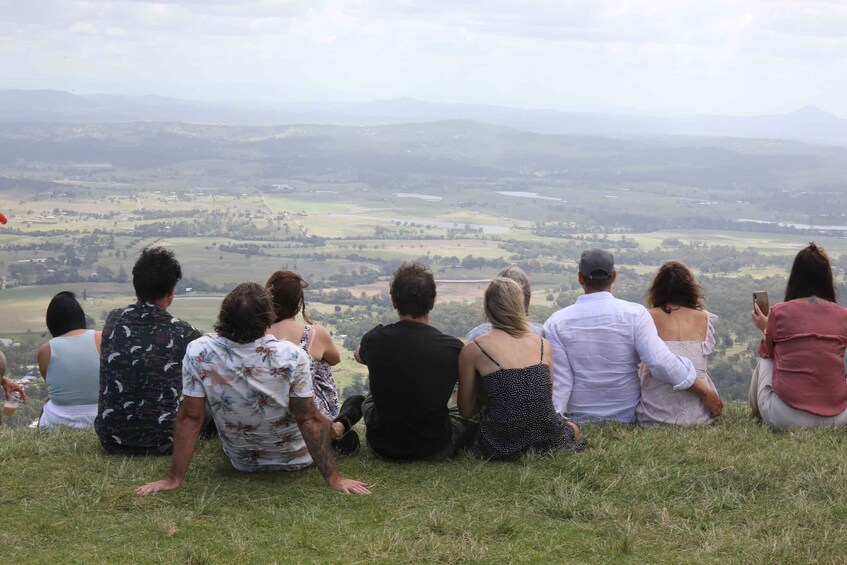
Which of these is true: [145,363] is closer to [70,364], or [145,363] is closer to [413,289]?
[70,364]

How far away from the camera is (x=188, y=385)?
558 centimetres

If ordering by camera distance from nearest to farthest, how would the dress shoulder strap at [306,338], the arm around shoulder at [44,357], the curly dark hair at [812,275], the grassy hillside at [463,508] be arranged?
the grassy hillside at [463,508] → the dress shoulder strap at [306,338] → the curly dark hair at [812,275] → the arm around shoulder at [44,357]

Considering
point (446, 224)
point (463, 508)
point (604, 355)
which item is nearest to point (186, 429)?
point (463, 508)

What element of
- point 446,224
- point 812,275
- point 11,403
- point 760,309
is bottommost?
point 446,224

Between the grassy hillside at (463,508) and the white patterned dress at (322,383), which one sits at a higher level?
the white patterned dress at (322,383)

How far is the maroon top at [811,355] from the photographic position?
271 inches

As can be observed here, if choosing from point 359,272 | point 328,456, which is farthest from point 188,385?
point 359,272

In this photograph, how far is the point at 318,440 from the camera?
221 inches

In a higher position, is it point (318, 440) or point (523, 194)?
point (318, 440)

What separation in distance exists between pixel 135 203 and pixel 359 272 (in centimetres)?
5003

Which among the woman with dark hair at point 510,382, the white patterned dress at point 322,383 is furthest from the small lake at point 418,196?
the woman with dark hair at point 510,382

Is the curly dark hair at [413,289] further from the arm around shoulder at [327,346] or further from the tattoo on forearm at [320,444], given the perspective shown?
the tattoo on forearm at [320,444]

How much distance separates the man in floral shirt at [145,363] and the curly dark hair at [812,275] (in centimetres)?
436

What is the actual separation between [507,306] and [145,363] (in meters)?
2.42
